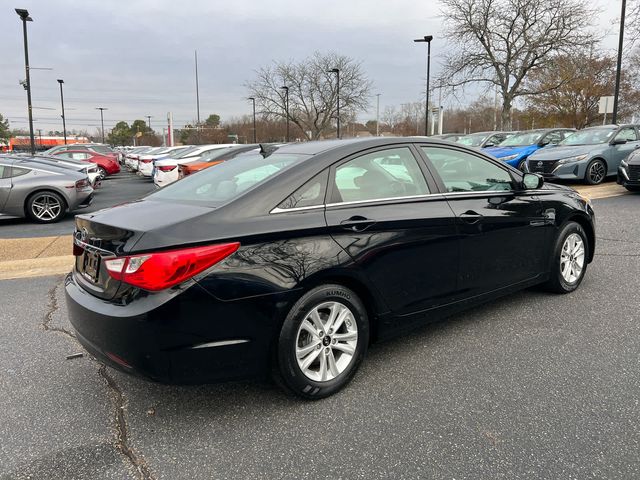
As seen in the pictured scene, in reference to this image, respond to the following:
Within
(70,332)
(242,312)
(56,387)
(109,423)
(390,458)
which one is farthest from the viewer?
(70,332)

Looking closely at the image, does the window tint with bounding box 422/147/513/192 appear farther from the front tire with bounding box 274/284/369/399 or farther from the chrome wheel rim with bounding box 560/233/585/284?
the front tire with bounding box 274/284/369/399

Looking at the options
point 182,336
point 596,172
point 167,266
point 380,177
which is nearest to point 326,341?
point 182,336

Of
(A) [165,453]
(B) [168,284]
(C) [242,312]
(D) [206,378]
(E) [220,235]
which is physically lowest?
(A) [165,453]

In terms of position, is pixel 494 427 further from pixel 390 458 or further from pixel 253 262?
pixel 253 262

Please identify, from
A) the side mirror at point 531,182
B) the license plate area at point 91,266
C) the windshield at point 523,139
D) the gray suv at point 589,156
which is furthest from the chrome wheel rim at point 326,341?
the windshield at point 523,139

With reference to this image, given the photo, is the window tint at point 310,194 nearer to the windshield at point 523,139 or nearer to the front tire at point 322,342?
the front tire at point 322,342

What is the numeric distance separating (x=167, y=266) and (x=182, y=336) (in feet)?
1.16

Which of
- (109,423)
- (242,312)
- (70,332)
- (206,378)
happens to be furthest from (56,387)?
(242,312)

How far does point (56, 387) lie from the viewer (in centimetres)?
308

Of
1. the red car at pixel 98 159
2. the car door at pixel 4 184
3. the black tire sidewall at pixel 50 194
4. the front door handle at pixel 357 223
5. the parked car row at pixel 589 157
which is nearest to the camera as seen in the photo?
the front door handle at pixel 357 223

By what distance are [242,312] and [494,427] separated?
1.45m

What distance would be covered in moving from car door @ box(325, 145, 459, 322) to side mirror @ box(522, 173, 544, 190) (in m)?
1.10

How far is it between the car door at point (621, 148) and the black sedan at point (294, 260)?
996 cm

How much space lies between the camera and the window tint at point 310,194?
281cm
